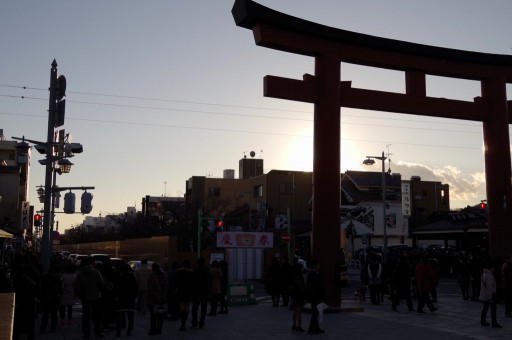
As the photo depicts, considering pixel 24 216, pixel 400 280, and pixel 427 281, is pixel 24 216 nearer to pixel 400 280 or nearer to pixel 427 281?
pixel 400 280

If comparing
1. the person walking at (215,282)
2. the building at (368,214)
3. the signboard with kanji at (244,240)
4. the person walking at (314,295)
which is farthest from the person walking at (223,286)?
the building at (368,214)

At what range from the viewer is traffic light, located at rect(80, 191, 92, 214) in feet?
87.2

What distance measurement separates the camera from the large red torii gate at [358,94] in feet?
57.0

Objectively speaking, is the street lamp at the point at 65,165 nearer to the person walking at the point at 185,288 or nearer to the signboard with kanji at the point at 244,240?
the signboard with kanji at the point at 244,240

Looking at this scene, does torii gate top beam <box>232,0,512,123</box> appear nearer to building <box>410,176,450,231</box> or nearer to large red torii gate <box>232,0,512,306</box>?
large red torii gate <box>232,0,512,306</box>

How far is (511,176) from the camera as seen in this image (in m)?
20.4

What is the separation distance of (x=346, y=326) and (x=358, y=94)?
7.62 metres

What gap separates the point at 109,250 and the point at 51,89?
34.8 m

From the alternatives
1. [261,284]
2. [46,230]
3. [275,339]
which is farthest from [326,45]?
[261,284]

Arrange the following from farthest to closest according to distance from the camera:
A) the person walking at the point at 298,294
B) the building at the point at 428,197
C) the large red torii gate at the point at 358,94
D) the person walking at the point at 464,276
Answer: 1. the building at the point at 428,197
2. the person walking at the point at 464,276
3. the large red torii gate at the point at 358,94
4. the person walking at the point at 298,294

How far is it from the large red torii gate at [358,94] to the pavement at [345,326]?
1.89 meters

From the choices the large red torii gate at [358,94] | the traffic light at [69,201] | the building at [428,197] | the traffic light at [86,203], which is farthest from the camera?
the building at [428,197]

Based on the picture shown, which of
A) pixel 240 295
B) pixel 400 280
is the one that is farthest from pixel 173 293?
pixel 400 280

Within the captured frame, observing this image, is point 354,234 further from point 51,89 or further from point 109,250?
point 51,89
